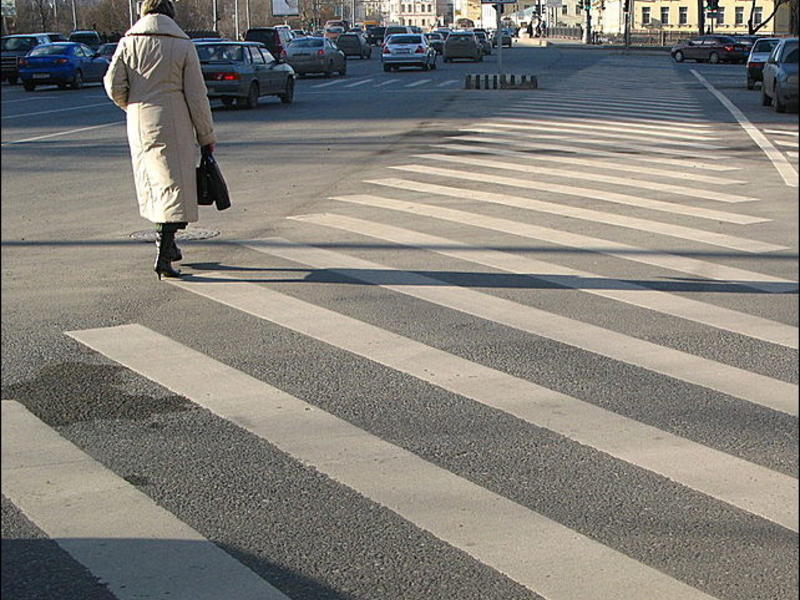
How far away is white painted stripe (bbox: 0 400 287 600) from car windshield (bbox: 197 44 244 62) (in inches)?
864

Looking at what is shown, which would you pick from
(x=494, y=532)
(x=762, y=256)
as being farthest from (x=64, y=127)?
(x=494, y=532)

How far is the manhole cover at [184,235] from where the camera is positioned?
10.9 meters

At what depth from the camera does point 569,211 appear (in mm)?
12266

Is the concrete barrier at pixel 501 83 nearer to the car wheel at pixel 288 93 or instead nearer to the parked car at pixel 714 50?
the car wheel at pixel 288 93

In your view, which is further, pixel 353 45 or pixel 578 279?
pixel 353 45

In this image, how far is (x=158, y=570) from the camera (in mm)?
4020

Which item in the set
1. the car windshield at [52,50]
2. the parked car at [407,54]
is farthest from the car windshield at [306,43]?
the car windshield at [52,50]

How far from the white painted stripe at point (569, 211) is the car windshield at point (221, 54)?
11166 mm

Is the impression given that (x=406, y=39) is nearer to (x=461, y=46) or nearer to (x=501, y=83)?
(x=461, y=46)

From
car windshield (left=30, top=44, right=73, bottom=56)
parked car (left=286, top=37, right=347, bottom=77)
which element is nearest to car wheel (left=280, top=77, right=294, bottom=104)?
car windshield (left=30, top=44, right=73, bottom=56)

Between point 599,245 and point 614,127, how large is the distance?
42.1 feet

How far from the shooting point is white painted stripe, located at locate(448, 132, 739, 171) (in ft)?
52.3

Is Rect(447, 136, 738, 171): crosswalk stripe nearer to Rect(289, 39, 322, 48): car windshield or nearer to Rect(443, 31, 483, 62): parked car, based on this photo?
Rect(289, 39, 322, 48): car windshield

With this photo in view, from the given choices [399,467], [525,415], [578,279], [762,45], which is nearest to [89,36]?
[399,467]
